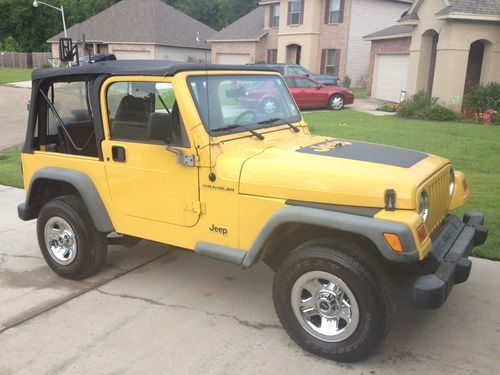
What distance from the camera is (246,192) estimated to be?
3586 millimetres

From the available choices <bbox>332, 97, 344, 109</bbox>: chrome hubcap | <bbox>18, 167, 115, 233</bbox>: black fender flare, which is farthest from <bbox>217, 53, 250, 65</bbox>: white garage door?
<bbox>18, 167, 115, 233</bbox>: black fender flare

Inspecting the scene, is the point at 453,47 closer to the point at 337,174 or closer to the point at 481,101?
the point at 481,101

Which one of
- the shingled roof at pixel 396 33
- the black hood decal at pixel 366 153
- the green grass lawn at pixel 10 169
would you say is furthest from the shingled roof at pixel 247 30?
the black hood decal at pixel 366 153

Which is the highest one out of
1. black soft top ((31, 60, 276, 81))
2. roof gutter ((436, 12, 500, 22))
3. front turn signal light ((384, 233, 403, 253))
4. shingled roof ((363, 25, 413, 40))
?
roof gutter ((436, 12, 500, 22))

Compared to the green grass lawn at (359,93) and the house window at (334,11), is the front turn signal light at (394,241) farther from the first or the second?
the house window at (334,11)

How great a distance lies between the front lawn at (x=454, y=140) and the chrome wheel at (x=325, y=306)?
2570 millimetres

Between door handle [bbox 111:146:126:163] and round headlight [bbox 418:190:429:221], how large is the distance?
232 centimetres

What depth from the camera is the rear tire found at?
4.54m

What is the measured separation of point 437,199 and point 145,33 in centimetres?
4129

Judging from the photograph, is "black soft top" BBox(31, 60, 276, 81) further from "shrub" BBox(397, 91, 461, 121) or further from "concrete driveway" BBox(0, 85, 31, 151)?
"shrub" BBox(397, 91, 461, 121)

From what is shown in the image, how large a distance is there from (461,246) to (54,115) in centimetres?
368

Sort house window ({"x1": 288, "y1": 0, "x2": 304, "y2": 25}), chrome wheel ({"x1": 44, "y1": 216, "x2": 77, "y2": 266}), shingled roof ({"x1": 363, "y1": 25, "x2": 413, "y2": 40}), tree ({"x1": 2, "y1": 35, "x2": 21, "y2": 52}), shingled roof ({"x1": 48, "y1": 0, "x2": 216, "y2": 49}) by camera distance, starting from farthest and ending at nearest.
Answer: tree ({"x1": 2, "y1": 35, "x2": 21, "y2": 52})
shingled roof ({"x1": 48, "y1": 0, "x2": 216, "y2": 49})
house window ({"x1": 288, "y1": 0, "x2": 304, "y2": 25})
shingled roof ({"x1": 363, "y1": 25, "x2": 413, "y2": 40})
chrome wheel ({"x1": 44, "y1": 216, "x2": 77, "y2": 266})

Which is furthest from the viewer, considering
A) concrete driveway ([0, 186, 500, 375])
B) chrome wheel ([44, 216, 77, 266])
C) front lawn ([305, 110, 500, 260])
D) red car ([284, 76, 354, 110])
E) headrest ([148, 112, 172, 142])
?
red car ([284, 76, 354, 110])

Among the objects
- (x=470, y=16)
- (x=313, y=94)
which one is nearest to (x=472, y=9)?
(x=470, y=16)
